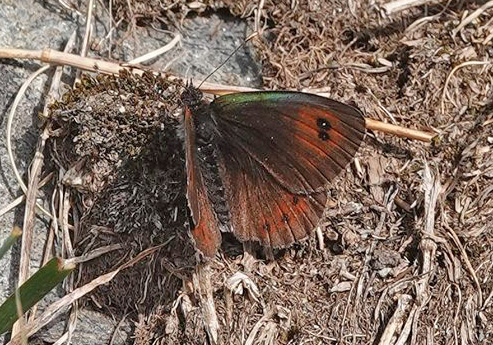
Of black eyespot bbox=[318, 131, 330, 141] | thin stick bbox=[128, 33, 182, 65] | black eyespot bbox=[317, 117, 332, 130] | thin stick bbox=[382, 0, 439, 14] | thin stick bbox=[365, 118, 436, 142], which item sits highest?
thin stick bbox=[382, 0, 439, 14]

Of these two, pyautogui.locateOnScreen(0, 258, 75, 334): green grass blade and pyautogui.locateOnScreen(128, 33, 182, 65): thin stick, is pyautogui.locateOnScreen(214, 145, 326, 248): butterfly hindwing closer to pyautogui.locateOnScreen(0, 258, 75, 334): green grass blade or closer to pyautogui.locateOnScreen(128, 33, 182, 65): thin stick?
pyautogui.locateOnScreen(128, 33, 182, 65): thin stick

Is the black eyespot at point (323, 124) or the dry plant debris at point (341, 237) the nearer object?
the black eyespot at point (323, 124)

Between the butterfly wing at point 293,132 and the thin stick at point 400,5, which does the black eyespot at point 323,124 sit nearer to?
the butterfly wing at point 293,132

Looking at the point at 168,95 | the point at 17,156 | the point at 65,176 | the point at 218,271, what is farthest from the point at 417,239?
the point at 17,156

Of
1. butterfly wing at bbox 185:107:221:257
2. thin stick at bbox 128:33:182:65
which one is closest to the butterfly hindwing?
butterfly wing at bbox 185:107:221:257

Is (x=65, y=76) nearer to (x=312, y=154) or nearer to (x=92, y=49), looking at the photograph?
(x=92, y=49)

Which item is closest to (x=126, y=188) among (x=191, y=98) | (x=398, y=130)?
(x=191, y=98)

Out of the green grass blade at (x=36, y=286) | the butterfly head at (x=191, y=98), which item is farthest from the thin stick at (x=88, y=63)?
the green grass blade at (x=36, y=286)
